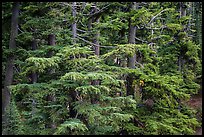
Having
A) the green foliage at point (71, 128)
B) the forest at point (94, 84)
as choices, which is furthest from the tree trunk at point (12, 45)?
the green foliage at point (71, 128)

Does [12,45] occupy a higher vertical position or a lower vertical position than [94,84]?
higher

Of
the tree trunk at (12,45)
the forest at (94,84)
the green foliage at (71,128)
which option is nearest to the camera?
the green foliage at (71,128)

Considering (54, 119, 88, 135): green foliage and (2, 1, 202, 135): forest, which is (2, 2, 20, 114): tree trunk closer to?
(2, 1, 202, 135): forest

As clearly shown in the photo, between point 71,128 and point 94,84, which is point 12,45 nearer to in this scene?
point 94,84

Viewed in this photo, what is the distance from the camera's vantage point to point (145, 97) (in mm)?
9398

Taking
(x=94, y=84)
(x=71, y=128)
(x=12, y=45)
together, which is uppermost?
(x=12, y=45)

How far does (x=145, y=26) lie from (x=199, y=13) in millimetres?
12434

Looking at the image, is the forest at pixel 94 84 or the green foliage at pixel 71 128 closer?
the green foliage at pixel 71 128

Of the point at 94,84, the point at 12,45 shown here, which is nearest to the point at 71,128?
the point at 94,84

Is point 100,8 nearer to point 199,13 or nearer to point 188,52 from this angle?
point 188,52

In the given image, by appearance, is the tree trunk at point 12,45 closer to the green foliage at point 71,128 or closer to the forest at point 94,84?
the forest at point 94,84

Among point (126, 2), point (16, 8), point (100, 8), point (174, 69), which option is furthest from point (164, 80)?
point (16, 8)

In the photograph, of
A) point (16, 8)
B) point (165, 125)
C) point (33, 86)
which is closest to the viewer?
point (33, 86)

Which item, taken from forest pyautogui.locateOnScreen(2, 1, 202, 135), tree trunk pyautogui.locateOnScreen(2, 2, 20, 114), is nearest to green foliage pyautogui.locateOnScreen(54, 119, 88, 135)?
forest pyautogui.locateOnScreen(2, 1, 202, 135)
